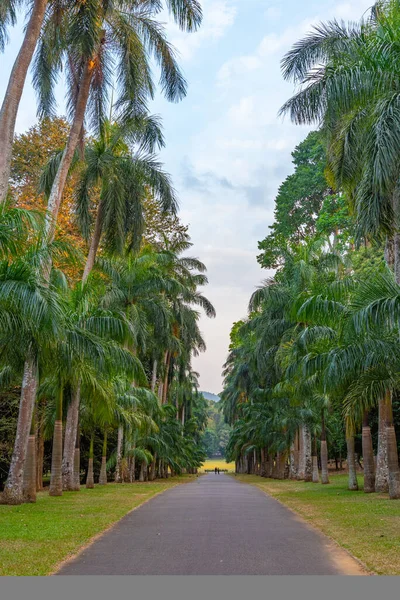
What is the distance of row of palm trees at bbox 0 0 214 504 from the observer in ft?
39.4

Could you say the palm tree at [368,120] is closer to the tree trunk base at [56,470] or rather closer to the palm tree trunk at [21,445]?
the palm tree trunk at [21,445]

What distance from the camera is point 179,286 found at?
38438 millimetres

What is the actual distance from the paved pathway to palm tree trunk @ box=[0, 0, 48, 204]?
300 inches

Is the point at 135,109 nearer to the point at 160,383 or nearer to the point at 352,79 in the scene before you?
the point at 352,79

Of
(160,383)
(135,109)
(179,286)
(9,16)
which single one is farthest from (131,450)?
(9,16)

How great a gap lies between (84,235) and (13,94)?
10814 mm

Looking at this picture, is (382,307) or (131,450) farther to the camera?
(131,450)

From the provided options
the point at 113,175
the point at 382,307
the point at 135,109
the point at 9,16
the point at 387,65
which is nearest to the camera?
the point at 382,307

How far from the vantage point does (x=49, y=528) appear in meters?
11.9

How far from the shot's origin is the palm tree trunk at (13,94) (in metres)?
14.0

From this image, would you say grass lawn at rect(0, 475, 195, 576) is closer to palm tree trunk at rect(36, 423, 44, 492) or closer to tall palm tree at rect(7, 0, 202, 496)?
tall palm tree at rect(7, 0, 202, 496)

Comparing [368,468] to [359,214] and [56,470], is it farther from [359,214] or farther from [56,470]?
[359,214]

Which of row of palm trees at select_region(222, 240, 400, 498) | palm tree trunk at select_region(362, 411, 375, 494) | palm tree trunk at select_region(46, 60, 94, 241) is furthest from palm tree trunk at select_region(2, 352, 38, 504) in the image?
palm tree trunk at select_region(362, 411, 375, 494)

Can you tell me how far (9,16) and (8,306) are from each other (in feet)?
35.0
